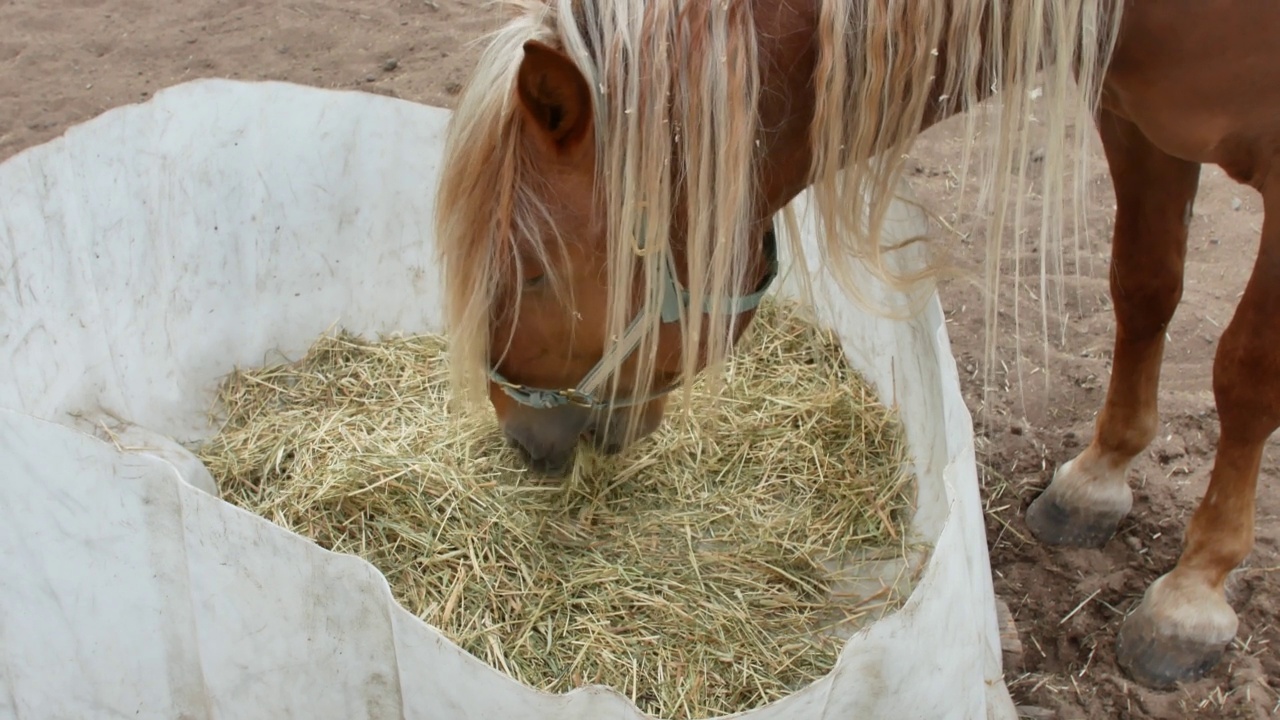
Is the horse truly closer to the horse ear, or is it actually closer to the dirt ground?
the horse ear

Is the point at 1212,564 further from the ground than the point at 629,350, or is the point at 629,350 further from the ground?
the point at 629,350

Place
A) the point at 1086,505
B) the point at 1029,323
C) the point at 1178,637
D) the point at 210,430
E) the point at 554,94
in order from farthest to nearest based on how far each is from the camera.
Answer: the point at 1029,323 → the point at 210,430 → the point at 1086,505 → the point at 1178,637 → the point at 554,94

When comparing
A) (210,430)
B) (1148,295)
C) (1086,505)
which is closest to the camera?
(1148,295)

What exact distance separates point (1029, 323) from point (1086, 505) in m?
0.66

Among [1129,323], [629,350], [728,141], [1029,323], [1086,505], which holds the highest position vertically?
[728,141]

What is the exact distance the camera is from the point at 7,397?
6.24 ft

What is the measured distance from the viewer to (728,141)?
1.25 meters

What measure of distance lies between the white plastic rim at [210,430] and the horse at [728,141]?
0.40 meters

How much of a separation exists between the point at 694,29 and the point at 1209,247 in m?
2.19

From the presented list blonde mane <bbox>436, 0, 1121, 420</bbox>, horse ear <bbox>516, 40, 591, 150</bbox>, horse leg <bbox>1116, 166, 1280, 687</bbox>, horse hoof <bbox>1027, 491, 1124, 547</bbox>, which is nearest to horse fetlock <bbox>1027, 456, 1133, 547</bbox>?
horse hoof <bbox>1027, 491, 1124, 547</bbox>

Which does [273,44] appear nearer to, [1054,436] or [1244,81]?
[1054,436]

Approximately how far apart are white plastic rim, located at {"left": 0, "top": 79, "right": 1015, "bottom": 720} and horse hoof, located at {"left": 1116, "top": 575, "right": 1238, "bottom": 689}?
383 millimetres

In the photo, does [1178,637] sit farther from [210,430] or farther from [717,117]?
[210,430]

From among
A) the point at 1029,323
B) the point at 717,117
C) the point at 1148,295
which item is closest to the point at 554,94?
the point at 717,117
